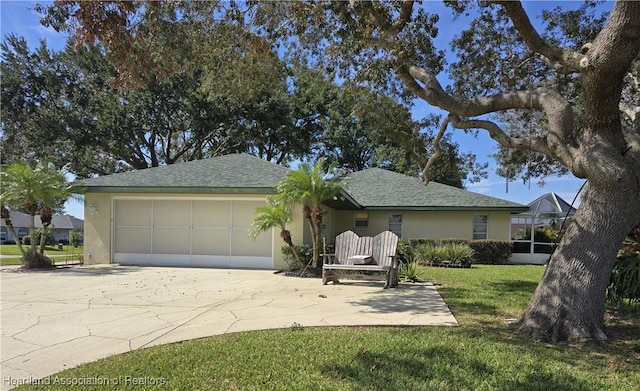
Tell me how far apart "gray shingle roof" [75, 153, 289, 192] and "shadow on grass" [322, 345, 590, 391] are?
9.36m

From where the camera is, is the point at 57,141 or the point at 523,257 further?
the point at 57,141

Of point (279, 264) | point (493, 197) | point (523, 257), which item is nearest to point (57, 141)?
point (279, 264)

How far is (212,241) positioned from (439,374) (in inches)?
562

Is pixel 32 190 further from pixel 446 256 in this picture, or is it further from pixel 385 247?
pixel 446 256

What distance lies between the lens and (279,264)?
14.1m

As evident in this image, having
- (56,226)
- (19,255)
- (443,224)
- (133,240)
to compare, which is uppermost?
(443,224)

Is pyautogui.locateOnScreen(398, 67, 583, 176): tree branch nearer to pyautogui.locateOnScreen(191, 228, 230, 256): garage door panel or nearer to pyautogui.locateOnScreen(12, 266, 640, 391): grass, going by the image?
pyautogui.locateOnScreen(12, 266, 640, 391): grass

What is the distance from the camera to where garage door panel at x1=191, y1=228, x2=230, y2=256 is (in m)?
17.3

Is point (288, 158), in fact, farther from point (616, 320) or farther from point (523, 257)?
point (616, 320)

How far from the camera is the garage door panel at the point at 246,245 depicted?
53.5 ft

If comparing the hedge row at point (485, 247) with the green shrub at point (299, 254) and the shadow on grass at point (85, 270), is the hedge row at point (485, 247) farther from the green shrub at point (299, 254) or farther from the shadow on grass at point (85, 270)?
the shadow on grass at point (85, 270)

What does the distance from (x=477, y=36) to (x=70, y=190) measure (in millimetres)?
12792

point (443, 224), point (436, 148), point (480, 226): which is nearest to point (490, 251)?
point (480, 226)

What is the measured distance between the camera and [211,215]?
669 inches
